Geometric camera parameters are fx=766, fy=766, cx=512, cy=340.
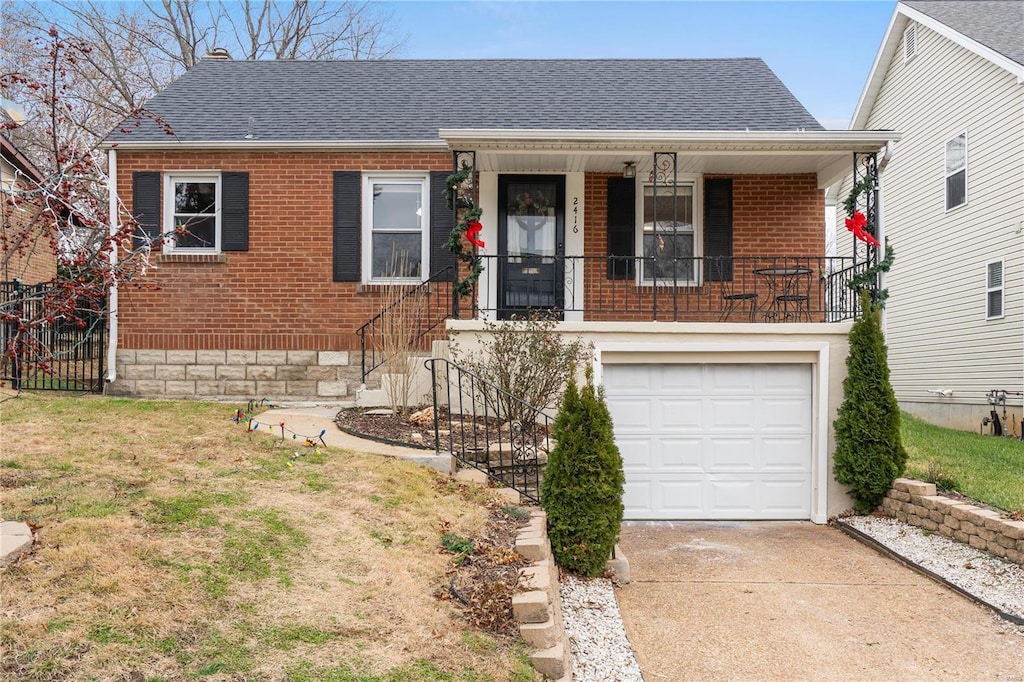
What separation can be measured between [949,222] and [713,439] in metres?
7.69

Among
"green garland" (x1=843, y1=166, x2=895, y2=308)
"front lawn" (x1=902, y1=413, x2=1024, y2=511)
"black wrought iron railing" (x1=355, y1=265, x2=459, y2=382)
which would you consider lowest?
"front lawn" (x1=902, y1=413, x2=1024, y2=511)

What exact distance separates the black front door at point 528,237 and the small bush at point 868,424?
3958 millimetres

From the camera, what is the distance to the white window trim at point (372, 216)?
10.7m

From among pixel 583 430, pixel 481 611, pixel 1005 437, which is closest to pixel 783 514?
pixel 583 430

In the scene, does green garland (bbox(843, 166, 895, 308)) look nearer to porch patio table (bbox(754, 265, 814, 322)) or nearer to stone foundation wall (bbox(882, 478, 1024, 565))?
porch patio table (bbox(754, 265, 814, 322))

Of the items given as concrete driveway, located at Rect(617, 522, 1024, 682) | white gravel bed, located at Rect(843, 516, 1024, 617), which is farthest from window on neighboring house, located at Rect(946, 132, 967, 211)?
concrete driveway, located at Rect(617, 522, 1024, 682)

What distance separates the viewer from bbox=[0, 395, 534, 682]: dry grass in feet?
11.0

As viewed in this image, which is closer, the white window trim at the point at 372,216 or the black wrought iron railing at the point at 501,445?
the black wrought iron railing at the point at 501,445

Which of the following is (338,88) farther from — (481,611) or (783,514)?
(481,611)

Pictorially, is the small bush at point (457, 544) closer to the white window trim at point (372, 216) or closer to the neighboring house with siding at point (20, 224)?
the neighboring house with siding at point (20, 224)

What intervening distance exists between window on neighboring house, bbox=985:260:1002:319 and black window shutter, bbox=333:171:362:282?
9.98 metres

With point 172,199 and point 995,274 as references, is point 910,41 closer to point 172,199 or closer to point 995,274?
point 995,274

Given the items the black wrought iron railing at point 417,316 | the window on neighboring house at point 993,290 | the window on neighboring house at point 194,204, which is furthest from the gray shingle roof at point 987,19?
the window on neighboring house at point 194,204

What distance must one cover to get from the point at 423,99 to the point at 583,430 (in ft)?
25.7
